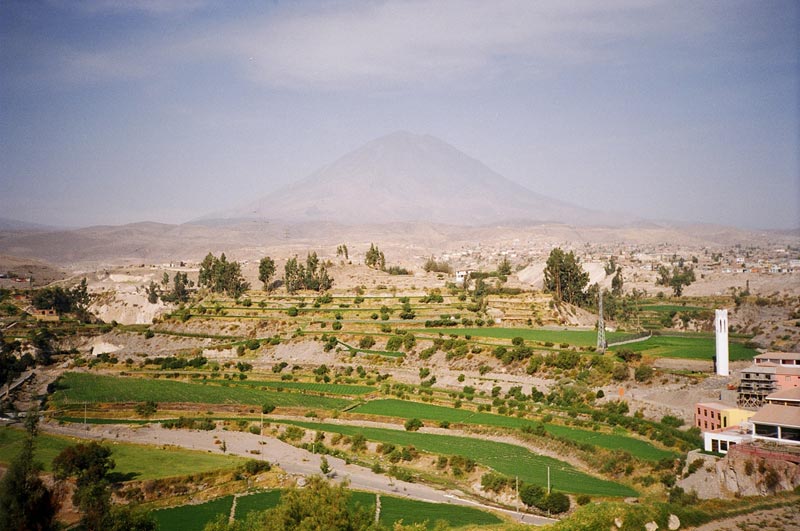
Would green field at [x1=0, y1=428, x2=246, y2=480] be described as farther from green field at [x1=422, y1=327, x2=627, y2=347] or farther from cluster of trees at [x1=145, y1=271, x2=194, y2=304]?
cluster of trees at [x1=145, y1=271, x2=194, y2=304]

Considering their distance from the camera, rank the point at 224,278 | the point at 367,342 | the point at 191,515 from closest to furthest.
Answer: the point at 191,515 < the point at 367,342 < the point at 224,278

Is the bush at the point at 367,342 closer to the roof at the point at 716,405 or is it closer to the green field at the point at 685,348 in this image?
the green field at the point at 685,348

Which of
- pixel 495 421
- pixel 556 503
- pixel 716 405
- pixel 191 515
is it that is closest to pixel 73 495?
pixel 191 515

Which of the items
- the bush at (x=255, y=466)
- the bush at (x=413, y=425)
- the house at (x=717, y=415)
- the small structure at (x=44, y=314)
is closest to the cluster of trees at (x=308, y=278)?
the small structure at (x=44, y=314)

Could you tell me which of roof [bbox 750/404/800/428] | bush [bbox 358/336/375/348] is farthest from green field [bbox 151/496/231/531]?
bush [bbox 358/336/375/348]

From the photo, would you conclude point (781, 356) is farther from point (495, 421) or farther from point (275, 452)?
point (275, 452)

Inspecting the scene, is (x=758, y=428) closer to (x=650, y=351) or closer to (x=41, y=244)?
(x=650, y=351)
